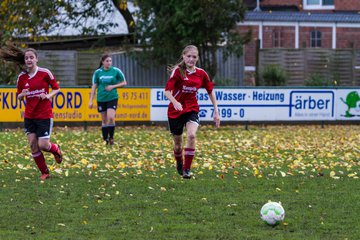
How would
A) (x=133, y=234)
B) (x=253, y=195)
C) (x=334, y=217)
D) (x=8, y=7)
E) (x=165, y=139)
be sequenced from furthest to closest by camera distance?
1. (x=8, y=7)
2. (x=165, y=139)
3. (x=253, y=195)
4. (x=334, y=217)
5. (x=133, y=234)

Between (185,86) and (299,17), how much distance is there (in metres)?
30.6

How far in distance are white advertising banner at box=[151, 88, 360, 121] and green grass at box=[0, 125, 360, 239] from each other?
5.63 metres

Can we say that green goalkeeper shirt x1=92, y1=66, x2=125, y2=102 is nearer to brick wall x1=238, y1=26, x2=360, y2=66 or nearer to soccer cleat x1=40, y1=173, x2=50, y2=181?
soccer cleat x1=40, y1=173, x2=50, y2=181

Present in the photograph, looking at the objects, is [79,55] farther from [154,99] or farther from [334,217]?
[334,217]

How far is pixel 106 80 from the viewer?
18812mm

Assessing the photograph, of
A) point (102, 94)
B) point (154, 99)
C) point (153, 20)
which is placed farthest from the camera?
point (153, 20)

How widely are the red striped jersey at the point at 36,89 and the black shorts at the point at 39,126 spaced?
6 cm

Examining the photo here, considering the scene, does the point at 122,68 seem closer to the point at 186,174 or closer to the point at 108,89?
the point at 108,89

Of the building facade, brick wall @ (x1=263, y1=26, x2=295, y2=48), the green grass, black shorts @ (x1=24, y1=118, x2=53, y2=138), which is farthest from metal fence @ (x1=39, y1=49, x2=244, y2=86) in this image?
black shorts @ (x1=24, y1=118, x2=53, y2=138)

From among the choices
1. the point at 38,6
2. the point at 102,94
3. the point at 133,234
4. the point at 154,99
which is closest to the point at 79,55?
the point at 38,6

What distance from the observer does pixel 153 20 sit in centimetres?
3212

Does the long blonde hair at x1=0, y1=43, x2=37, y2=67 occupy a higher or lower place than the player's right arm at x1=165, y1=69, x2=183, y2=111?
higher

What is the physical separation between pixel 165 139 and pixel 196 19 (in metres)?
10.5

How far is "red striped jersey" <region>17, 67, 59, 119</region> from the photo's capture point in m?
12.5
